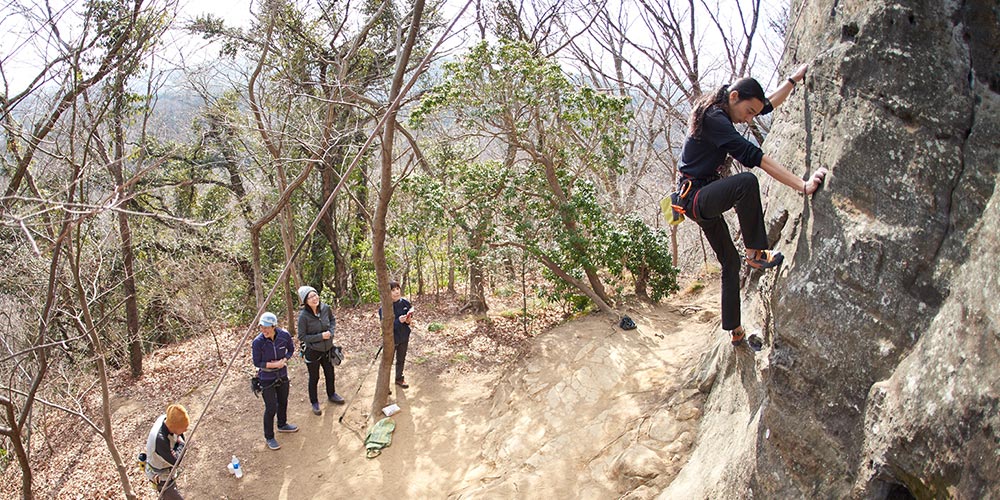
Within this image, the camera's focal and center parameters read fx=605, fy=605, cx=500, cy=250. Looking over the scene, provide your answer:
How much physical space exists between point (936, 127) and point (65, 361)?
1309 centimetres

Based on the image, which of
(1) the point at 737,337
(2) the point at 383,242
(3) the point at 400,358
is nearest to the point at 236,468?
(3) the point at 400,358

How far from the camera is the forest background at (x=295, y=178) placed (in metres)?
7.14

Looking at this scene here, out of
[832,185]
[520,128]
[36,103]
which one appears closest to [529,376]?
[520,128]

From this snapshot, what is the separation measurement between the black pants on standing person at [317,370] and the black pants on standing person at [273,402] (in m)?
0.53

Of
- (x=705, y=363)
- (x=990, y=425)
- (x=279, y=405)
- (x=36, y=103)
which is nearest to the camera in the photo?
(x=990, y=425)

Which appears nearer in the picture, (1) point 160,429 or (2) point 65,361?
(1) point 160,429

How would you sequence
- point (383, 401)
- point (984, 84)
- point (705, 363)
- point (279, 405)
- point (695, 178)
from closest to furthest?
point (984, 84) → point (695, 178) → point (705, 363) → point (279, 405) → point (383, 401)

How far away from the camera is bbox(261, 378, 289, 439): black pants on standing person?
7.79 metres

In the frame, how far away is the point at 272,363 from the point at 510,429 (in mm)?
3100

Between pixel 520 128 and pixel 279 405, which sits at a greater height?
pixel 520 128

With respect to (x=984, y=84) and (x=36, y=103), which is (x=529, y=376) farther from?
(x=36, y=103)

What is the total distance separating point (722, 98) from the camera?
4070mm

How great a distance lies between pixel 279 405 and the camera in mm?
8141

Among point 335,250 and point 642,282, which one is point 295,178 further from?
point 642,282
